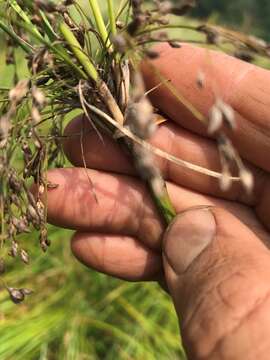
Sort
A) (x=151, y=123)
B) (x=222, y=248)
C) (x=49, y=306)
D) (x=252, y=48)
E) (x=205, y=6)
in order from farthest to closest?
(x=205, y=6) → (x=49, y=306) → (x=222, y=248) → (x=252, y=48) → (x=151, y=123)

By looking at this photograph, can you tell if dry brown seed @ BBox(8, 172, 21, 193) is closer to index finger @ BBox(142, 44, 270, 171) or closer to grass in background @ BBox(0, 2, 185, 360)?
index finger @ BBox(142, 44, 270, 171)

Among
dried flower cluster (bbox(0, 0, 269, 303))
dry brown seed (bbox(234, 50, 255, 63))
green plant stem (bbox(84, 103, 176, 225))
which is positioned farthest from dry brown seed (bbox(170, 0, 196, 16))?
green plant stem (bbox(84, 103, 176, 225))

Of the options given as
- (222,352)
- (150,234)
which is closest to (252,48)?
(222,352)

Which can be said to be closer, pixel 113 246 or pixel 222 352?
pixel 222 352

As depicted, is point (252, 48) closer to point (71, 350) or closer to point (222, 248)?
point (222, 248)

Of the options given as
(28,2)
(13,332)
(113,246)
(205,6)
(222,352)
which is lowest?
(205,6)
